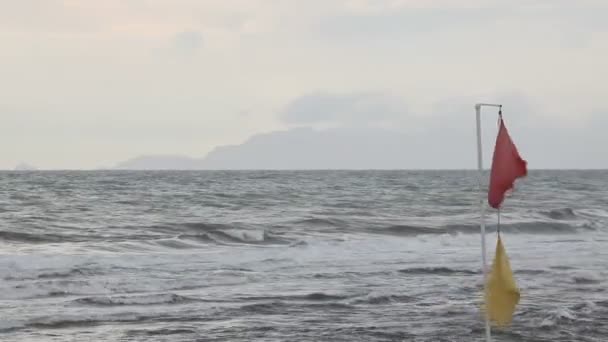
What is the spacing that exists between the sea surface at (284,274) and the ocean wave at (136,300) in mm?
32

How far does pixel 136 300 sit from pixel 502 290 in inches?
336

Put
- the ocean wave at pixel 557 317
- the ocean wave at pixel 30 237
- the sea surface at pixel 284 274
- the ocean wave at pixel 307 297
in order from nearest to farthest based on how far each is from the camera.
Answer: the sea surface at pixel 284 274
the ocean wave at pixel 557 317
the ocean wave at pixel 307 297
the ocean wave at pixel 30 237

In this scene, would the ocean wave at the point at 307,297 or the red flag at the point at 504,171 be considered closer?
the red flag at the point at 504,171

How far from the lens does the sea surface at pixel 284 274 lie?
40.7 ft

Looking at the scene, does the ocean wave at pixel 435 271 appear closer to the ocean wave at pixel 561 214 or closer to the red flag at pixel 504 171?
the red flag at pixel 504 171

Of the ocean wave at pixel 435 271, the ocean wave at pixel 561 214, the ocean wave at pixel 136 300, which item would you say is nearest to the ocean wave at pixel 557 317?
the ocean wave at pixel 136 300

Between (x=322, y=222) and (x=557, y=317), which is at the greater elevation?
(x=322, y=222)

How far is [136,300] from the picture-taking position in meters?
14.8

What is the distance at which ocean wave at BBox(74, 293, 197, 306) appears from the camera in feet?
47.7

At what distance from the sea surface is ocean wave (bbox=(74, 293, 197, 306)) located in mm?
32

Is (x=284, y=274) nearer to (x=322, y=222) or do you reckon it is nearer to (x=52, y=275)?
(x=52, y=275)

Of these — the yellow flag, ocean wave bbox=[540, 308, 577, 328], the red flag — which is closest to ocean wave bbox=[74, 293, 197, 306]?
ocean wave bbox=[540, 308, 577, 328]

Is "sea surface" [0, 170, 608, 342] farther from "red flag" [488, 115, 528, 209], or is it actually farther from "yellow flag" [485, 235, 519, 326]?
"red flag" [488, 115, 528, 209]

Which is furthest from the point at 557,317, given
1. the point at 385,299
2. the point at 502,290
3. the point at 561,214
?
the point at 561,214
